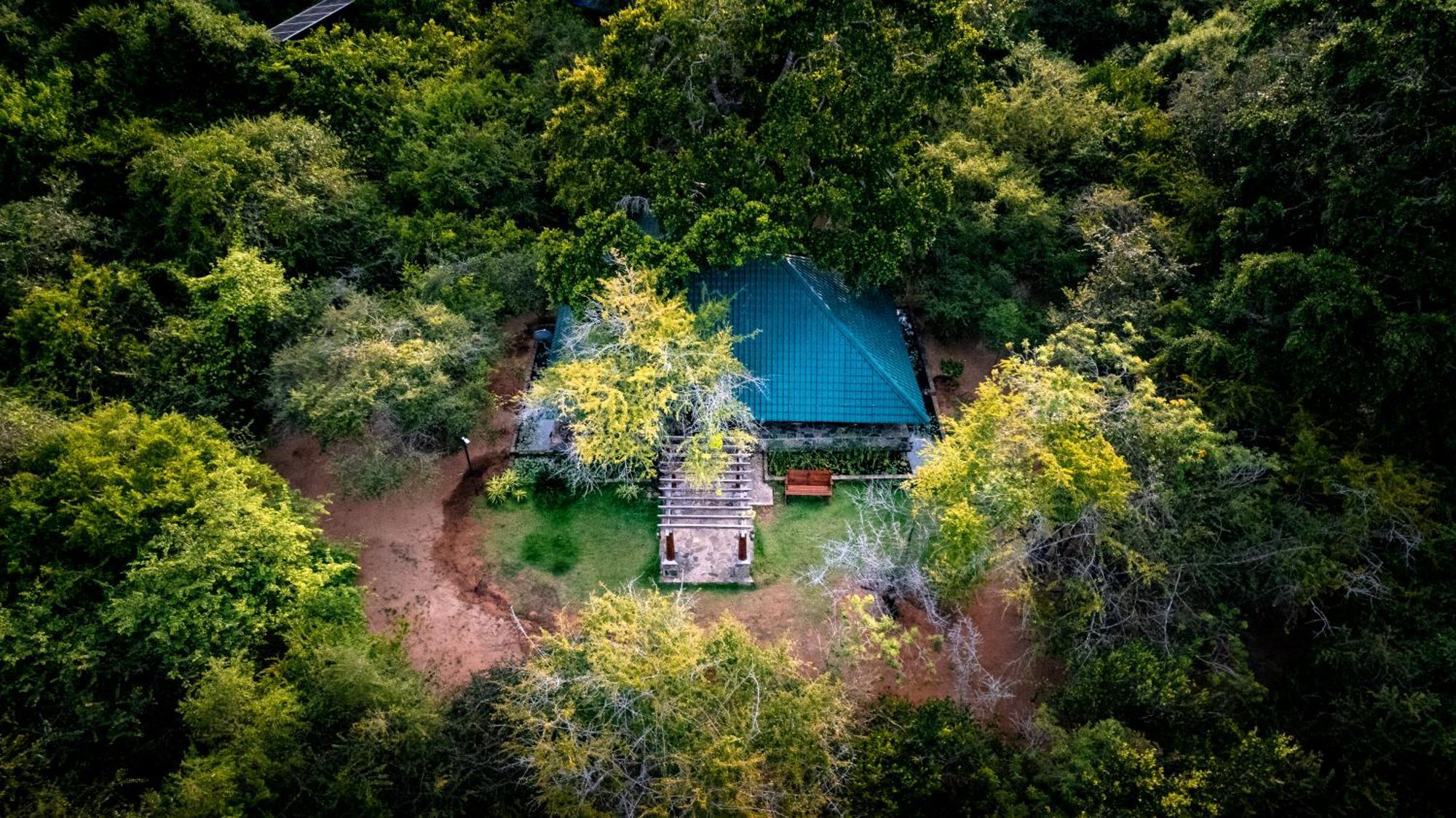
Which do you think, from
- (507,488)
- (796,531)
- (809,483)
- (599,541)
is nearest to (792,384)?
(809,483)

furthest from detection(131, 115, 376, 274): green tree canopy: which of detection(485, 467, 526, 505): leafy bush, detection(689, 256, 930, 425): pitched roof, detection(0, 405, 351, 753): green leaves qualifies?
detection(689, 256, 930, 425): pitched roof

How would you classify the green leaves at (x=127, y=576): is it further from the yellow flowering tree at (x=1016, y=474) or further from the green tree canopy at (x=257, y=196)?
the yellow flowering tree at (x=1016, y=474)

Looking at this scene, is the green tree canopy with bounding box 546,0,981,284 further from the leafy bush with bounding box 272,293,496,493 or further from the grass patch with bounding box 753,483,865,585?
the grass patch with bounding box 753,483,865,585

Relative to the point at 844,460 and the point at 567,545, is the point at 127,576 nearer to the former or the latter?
the point at 567,545

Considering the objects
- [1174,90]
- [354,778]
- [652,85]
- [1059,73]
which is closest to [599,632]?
[354,778]

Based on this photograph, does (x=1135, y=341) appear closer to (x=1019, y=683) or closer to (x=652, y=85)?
(x=1019, y=683)

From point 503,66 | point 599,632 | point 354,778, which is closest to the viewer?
point 354,778
